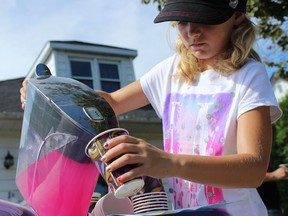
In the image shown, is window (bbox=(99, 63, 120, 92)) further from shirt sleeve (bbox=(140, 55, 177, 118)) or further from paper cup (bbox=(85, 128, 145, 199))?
paper cup (bbox=(85, 128, 145, 199))

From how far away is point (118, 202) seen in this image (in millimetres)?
1243

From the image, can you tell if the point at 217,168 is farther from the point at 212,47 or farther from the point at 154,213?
the point at 212,47

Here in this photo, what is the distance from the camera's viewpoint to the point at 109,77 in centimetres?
1184

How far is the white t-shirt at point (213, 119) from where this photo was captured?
4.56ft

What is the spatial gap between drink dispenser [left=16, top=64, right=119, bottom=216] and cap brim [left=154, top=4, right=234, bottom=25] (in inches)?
14.0

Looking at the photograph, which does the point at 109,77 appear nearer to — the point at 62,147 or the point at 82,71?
the point at 82,71

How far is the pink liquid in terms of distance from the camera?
119 cm

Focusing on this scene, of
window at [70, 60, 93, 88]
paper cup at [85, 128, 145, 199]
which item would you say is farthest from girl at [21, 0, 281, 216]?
window at [70, 60, 93, 88]

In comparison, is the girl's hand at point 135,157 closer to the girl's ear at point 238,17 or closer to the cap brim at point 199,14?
the cap brim at point 199,14

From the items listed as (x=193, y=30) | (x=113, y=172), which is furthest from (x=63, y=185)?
(x=193, y=30)

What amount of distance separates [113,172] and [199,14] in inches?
23.6

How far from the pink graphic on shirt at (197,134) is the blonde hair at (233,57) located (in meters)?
0.09

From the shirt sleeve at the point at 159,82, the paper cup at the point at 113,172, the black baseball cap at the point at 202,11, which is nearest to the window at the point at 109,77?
the shirt sleeve at the point at 159,82

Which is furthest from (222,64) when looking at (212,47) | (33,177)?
(33,177)
